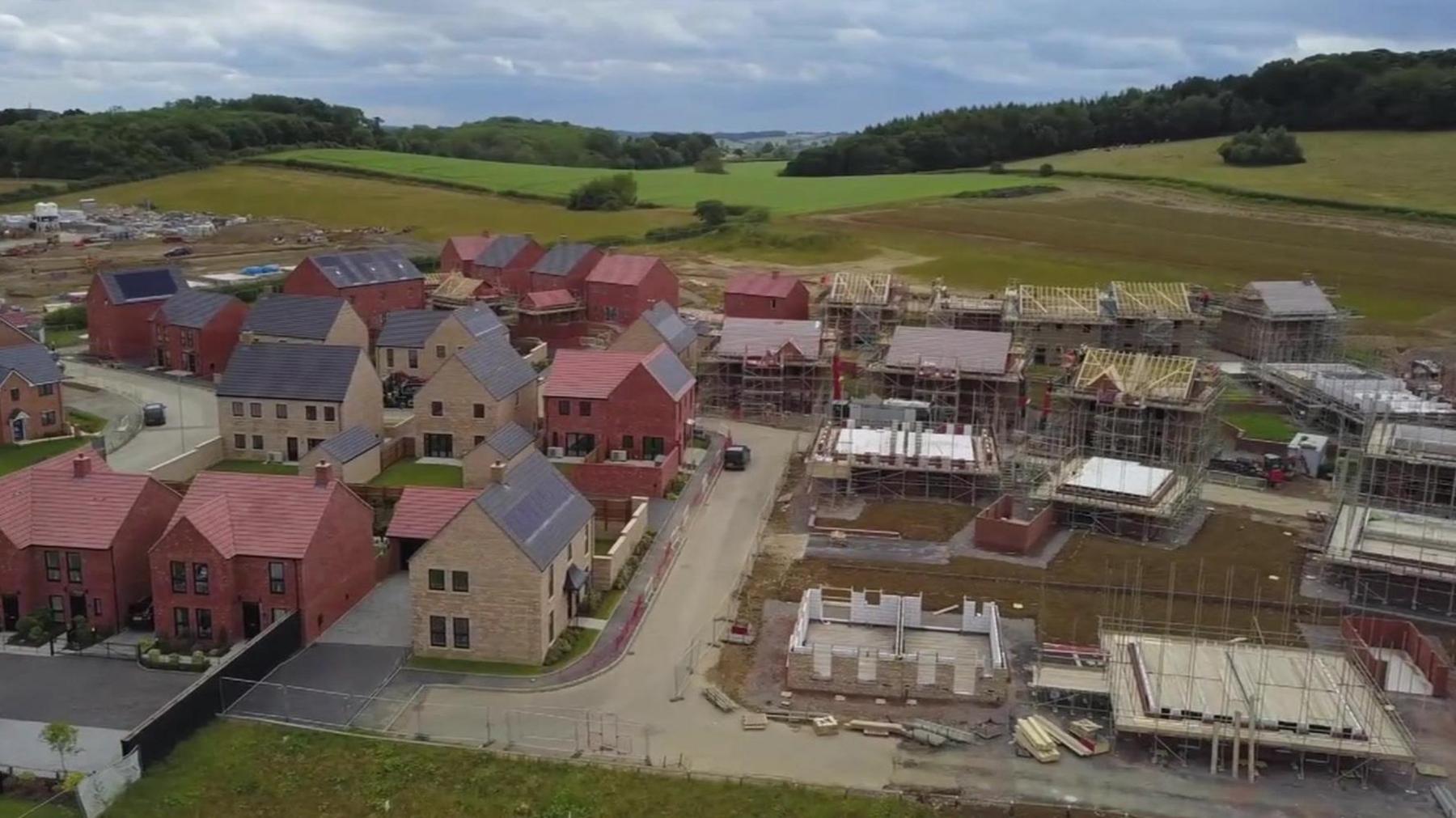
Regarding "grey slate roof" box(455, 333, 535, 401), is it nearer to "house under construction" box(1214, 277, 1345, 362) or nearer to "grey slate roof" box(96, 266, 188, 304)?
"grey slate roof" box(96, 266, 188, 304)

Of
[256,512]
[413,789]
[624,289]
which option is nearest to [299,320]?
[624,289]

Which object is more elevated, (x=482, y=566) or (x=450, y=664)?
(x=482, y=566)

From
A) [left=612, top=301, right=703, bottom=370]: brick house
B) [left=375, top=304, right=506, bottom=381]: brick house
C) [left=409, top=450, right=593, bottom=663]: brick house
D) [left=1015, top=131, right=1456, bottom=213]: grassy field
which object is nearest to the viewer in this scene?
[left=409, top=450, right=593, bottom=663]: brick house

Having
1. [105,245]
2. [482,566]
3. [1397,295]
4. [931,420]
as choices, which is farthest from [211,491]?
[105,245]

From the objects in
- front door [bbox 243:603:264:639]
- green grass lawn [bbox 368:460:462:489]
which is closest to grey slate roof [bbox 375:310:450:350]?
green grass lawn [bbox 368:460:462:489]

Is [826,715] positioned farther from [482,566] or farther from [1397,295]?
[1397,295]

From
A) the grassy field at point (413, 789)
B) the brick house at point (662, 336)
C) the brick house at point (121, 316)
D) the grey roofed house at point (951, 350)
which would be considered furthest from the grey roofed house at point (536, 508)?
the brick house at point (121, 316)
